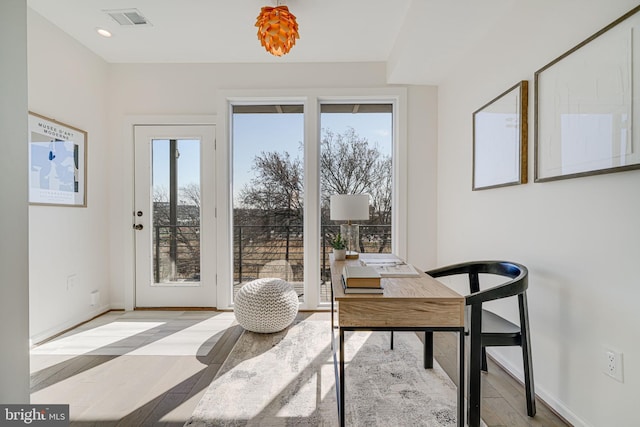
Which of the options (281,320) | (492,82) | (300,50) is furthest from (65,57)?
(492,82)

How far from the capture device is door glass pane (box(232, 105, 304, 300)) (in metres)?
3.35

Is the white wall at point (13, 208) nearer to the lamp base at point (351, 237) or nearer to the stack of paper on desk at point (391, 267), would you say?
the stack of paper on desk at point (391, 267)

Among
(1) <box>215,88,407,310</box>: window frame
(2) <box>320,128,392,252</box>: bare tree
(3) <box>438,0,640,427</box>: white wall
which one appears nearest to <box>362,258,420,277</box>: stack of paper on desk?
(3) <box>438,0,640,427</box>: white wall

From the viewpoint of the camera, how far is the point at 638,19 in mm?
1183

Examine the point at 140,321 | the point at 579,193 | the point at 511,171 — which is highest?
the point at 511,171

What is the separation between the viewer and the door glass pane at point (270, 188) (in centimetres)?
335

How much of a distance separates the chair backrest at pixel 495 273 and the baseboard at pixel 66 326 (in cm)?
319

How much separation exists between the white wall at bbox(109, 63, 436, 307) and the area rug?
1361mm

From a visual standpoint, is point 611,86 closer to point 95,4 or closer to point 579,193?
point 579,193

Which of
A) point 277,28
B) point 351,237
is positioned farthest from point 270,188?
point 277,28

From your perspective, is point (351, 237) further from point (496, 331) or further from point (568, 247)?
point (568, 247)

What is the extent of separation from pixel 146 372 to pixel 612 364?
8.54 ft

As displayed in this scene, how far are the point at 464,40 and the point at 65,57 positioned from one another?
138 inches

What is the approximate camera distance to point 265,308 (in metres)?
2.60
